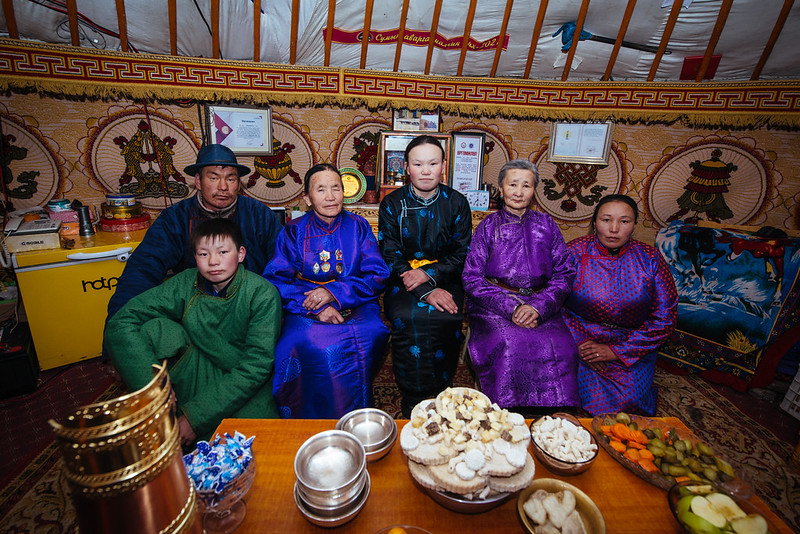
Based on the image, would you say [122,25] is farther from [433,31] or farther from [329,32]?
[433,31]

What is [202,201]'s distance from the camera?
2.55 m

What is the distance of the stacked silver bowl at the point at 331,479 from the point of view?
39.6 inches

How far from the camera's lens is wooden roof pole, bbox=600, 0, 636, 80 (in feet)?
10.5

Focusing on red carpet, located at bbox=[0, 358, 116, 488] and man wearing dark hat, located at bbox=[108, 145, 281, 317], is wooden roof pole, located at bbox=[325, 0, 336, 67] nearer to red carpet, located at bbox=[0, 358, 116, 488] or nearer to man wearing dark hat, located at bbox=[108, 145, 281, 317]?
man wearing dark hat, located at bbox=[108, 145, 281, 317]

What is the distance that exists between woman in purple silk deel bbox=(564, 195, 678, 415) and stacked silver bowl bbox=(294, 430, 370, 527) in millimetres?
1733

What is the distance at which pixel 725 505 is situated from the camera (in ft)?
3.37

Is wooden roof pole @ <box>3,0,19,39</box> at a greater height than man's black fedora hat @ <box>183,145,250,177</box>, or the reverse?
wooden roof pole @ <box>3,0,19,39</box>

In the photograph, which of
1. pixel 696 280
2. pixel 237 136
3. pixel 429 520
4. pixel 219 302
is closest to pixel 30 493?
pixel 219 302

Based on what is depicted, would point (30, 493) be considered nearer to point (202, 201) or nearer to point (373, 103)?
point (202, 201)

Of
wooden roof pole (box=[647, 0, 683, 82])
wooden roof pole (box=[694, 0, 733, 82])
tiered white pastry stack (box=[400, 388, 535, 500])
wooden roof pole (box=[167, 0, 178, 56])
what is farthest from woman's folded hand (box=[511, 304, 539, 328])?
wooden roof pole (box=[167, 0, 178, 56])

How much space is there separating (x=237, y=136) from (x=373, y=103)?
4.62ft

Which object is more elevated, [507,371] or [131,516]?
[131,516]

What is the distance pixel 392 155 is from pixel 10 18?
322cm

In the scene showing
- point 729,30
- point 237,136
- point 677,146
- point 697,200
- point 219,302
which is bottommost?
point 219,302
